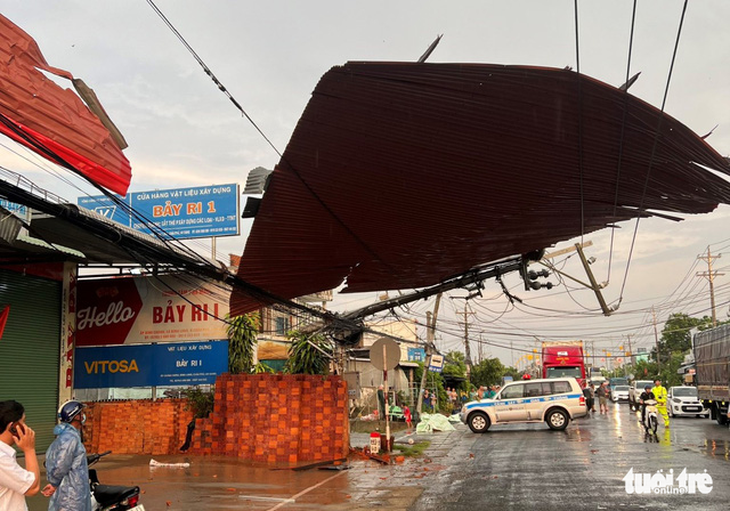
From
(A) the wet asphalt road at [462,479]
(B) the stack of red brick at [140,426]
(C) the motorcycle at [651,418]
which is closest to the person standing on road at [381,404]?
(A) the wet asphalt road at [462,479]

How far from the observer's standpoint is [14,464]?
430 cm

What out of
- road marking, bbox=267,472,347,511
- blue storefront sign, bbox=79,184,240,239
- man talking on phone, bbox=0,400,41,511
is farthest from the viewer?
blue storefront sign, bbox=79,184,240,239

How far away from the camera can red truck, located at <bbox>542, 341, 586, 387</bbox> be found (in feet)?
128

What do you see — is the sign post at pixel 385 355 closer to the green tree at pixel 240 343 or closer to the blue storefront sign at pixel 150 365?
the green tree at pixel 240 343

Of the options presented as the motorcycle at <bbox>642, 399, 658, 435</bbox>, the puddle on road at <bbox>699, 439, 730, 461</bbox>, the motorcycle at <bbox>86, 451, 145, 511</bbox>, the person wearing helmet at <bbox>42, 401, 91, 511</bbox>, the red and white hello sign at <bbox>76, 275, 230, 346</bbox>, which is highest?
the red and white hello sign at <bbox>76, 275, 230, 346</bbox>

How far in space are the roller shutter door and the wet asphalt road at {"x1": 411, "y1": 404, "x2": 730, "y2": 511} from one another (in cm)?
1115

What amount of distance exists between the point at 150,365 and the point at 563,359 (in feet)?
88.5

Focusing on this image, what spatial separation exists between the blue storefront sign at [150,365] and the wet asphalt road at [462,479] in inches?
116

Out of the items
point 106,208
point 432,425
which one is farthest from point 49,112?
point 432,425

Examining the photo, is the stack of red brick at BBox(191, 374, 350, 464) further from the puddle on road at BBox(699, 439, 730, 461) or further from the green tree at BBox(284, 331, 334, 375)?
the puddle on road at BBox(699, 439, 730, 461)

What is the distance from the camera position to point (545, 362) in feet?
130

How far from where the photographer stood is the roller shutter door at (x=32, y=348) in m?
17.6

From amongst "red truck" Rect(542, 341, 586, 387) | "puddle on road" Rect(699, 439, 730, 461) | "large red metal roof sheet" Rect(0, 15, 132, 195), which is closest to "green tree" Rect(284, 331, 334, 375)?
"puddle on road" Rect(699, 439, 730, 461)

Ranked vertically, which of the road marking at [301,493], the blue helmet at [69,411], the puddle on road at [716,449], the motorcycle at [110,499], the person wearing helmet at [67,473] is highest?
the blue helmet at [69,411]
